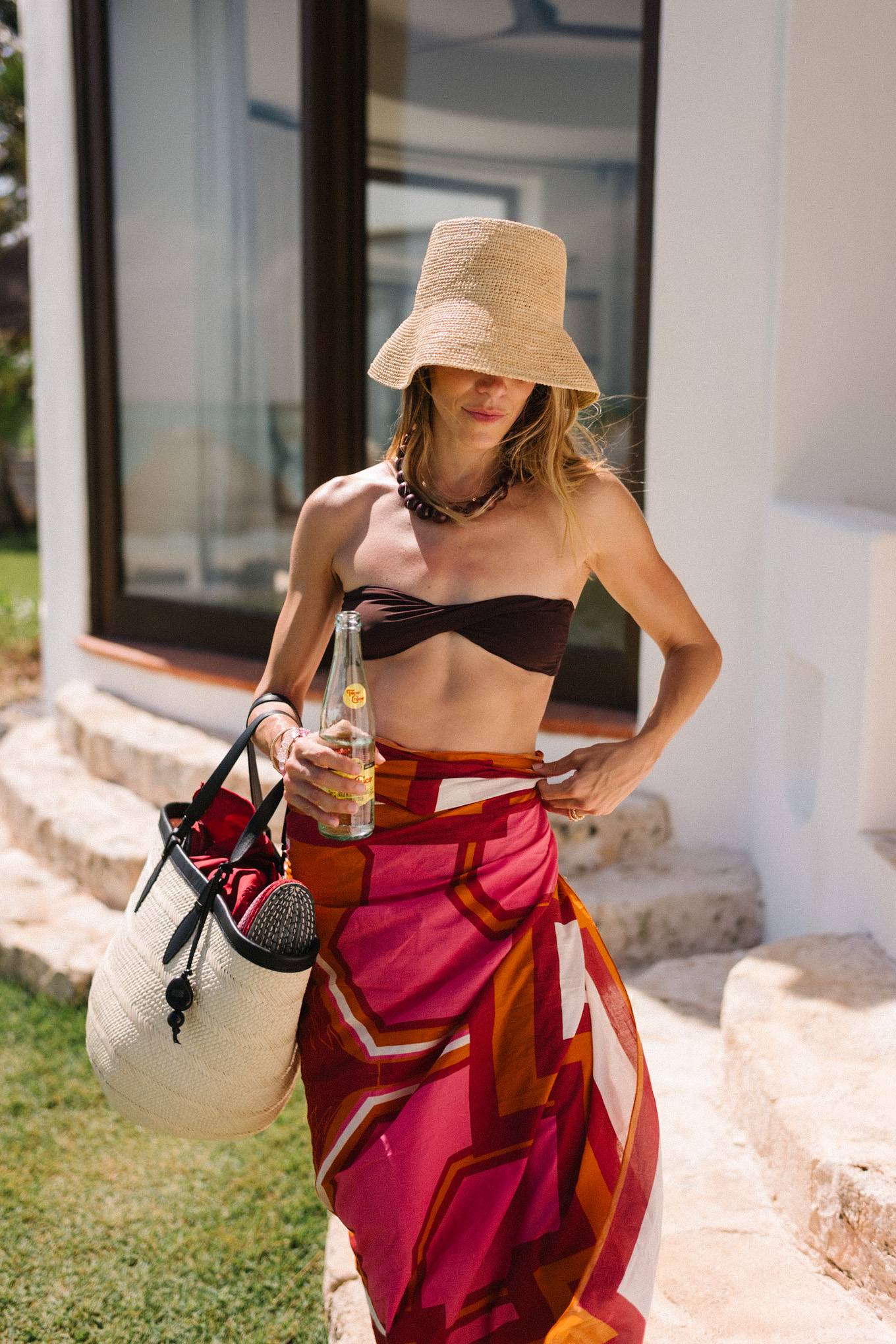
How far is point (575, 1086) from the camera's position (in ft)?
6.24

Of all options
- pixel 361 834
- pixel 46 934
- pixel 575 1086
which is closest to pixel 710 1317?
pixel 575 1086

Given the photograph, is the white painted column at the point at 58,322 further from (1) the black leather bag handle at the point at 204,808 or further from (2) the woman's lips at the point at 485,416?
(2) the woman's lips at the point at 485,416

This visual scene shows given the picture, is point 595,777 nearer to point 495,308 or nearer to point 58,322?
point 495,308

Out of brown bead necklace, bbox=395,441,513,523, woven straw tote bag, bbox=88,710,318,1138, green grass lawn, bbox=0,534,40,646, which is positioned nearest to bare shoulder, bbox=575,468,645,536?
brown bead necklace, bbox=395,441,513,523

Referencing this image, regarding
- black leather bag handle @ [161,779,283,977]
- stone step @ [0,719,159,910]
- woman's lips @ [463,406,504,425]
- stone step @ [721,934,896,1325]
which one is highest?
woman's lips @ [463,406,504,425]

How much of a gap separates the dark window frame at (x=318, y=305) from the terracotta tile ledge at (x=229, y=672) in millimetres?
76

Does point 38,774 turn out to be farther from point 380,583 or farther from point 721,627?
point 380,583

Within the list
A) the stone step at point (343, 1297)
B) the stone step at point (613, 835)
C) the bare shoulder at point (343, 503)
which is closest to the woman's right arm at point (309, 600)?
the bare shoulder at point (343, 503)

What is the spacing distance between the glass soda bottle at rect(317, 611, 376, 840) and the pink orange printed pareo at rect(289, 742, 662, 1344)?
70 millimetres

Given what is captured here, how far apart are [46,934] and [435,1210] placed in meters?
2.70

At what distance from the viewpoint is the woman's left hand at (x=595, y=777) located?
2023 millimetres

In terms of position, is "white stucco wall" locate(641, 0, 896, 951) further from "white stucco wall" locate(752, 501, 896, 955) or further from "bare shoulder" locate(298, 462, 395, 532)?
"bare shoulder" locate(298, 462, 395, 532)

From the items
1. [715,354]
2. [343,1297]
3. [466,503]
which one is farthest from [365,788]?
[715,354]

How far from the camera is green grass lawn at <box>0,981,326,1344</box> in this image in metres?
2.59
